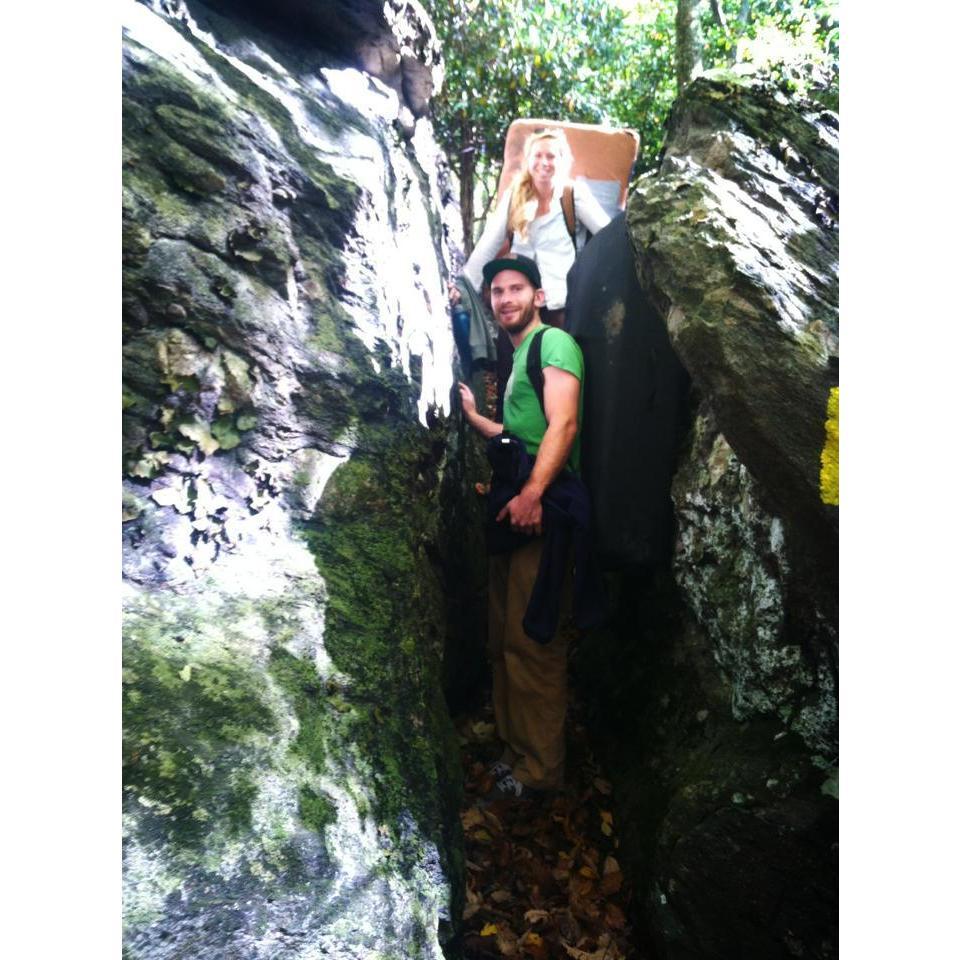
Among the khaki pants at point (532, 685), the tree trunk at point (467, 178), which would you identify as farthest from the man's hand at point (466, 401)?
the tree trunk at point (467, 178)

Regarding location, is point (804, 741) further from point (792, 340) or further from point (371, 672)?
point (371, 672)

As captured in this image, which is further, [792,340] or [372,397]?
[372,397]

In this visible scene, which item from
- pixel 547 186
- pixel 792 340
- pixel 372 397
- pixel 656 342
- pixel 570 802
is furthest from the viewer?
pixel 547 186

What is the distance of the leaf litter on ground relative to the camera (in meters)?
3.08

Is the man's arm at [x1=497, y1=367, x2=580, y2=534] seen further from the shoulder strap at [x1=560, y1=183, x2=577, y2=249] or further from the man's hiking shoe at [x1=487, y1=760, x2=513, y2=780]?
the shoulder strap at [x1=560, y1=183, x2=577, y2=249]

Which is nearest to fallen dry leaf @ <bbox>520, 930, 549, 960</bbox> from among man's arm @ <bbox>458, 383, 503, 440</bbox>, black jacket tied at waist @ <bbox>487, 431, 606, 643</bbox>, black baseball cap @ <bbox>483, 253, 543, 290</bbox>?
black jacket tied at waist @ <bbox>487, 431, 606, 643</bbox>

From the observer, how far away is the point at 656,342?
369cm

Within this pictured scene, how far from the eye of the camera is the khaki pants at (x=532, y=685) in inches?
152

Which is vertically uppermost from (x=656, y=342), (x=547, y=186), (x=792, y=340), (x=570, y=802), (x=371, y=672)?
(x=547, y=186)

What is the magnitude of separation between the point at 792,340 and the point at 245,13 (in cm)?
369

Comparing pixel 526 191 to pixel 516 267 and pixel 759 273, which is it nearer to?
pixel 516 267

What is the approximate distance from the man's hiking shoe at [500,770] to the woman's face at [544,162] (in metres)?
4.37

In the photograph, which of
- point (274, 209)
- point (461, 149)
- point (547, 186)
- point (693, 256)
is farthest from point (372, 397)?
point (461, 149)

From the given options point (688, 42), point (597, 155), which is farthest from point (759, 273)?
point (688, 42)
